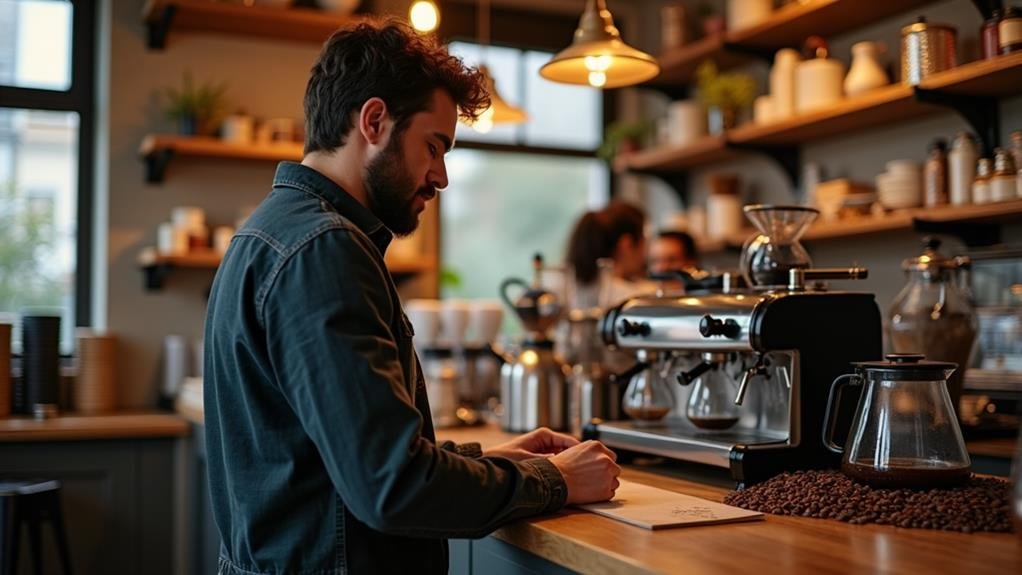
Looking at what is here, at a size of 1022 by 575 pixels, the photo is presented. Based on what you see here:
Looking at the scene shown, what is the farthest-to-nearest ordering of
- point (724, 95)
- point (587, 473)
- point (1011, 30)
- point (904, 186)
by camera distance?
1. point (724, 95)
2. point (904, 186)
3. point (1011, 30)
4. point (587, 473)

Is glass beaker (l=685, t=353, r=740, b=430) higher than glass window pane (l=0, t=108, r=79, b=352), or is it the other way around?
glass window pane (l=0, t=108, r=79, b=352)

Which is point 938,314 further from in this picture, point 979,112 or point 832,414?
point 979,112

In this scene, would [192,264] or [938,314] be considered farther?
[192,264]

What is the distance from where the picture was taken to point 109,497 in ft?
12.2

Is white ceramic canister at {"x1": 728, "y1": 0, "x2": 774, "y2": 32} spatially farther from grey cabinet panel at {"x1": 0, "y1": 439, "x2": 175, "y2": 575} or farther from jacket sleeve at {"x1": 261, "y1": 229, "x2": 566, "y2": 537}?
jacket sleeve at {"x1": 261, "y1": 229, "x2": 566, "y2": 537}

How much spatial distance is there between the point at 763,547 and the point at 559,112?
172 inches

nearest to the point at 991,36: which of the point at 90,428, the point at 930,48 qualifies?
the point at 930,48

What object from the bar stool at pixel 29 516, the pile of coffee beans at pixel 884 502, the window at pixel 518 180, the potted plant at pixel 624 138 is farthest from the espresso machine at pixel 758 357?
the window at pixel 518 180

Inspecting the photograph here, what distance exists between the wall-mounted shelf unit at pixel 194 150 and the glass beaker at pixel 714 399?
8.73ft

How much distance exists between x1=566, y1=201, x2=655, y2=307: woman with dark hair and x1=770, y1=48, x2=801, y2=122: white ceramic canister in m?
0.69

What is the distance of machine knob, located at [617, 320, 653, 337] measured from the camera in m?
2.18

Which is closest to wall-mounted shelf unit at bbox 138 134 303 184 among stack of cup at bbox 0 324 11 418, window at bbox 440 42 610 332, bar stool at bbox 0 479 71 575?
stack of cup at bbox 0 324 11 418

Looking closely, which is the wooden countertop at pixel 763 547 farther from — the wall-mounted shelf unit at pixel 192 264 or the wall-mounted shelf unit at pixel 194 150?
the wall-mounted shelf unit at pixel 194 150

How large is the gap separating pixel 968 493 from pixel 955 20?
2.64 meters
